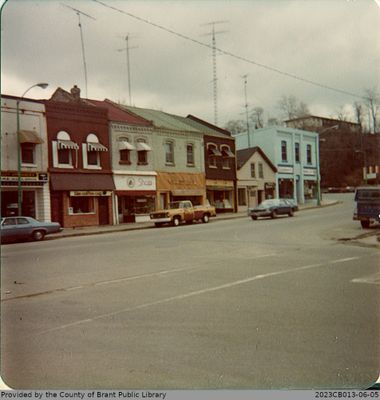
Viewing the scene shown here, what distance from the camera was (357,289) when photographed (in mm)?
3652

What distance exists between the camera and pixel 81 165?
4.61 metres

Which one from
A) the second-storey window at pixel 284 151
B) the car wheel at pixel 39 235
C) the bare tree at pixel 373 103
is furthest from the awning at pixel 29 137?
the bare tree at pixel 373 103

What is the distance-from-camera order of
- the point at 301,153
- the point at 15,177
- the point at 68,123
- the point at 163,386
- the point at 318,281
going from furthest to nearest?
the point at 318,281, the point at 68,123, the point at 301,153, the point at 15,177, the point at 163,386

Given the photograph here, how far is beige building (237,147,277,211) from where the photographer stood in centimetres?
469

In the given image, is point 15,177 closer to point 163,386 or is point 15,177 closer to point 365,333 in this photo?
point 163,386

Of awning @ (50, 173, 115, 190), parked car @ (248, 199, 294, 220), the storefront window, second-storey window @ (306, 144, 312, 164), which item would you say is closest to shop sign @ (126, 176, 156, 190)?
awning @ (50, 173, 115, 190)

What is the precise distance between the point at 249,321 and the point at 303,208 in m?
1.34

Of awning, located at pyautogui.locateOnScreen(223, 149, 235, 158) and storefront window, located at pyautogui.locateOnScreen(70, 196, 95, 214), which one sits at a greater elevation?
awning, located at pyautogui.locateOnScreen(223, 149, 235, 158)

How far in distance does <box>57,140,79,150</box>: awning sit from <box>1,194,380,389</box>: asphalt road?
0.95 meters

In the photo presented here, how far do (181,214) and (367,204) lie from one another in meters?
2.23

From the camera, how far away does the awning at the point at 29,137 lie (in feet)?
11.8

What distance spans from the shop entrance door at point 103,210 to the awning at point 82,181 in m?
0.14

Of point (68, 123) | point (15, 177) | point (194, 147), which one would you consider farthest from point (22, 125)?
point (194, 147)

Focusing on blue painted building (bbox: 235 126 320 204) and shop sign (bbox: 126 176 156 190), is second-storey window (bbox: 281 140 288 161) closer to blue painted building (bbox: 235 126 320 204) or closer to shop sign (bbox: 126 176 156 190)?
blue painted building (bbox: 235 126 320 204)
